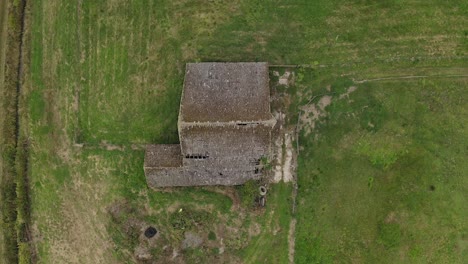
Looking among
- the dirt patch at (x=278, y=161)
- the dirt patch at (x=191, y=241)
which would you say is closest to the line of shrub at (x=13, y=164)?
the dirt patch at (x=191, y=241)

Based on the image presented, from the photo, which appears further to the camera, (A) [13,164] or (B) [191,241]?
(A) [13,164]

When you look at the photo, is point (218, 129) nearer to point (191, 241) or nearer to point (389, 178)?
point (191, 241)

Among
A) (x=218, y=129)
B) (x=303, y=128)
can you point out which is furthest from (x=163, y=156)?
(x=303, y=128)

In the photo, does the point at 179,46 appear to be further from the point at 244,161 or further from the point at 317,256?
the point at 317,256

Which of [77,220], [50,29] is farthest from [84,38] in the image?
[77,220]

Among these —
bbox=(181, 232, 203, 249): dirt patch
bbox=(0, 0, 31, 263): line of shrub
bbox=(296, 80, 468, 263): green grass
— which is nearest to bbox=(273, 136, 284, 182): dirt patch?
bbox=(296, 80, 468, 263): green grass

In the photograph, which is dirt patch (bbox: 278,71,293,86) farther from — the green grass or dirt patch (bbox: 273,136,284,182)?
dirt patch (bbox: 273,136,284,182)
